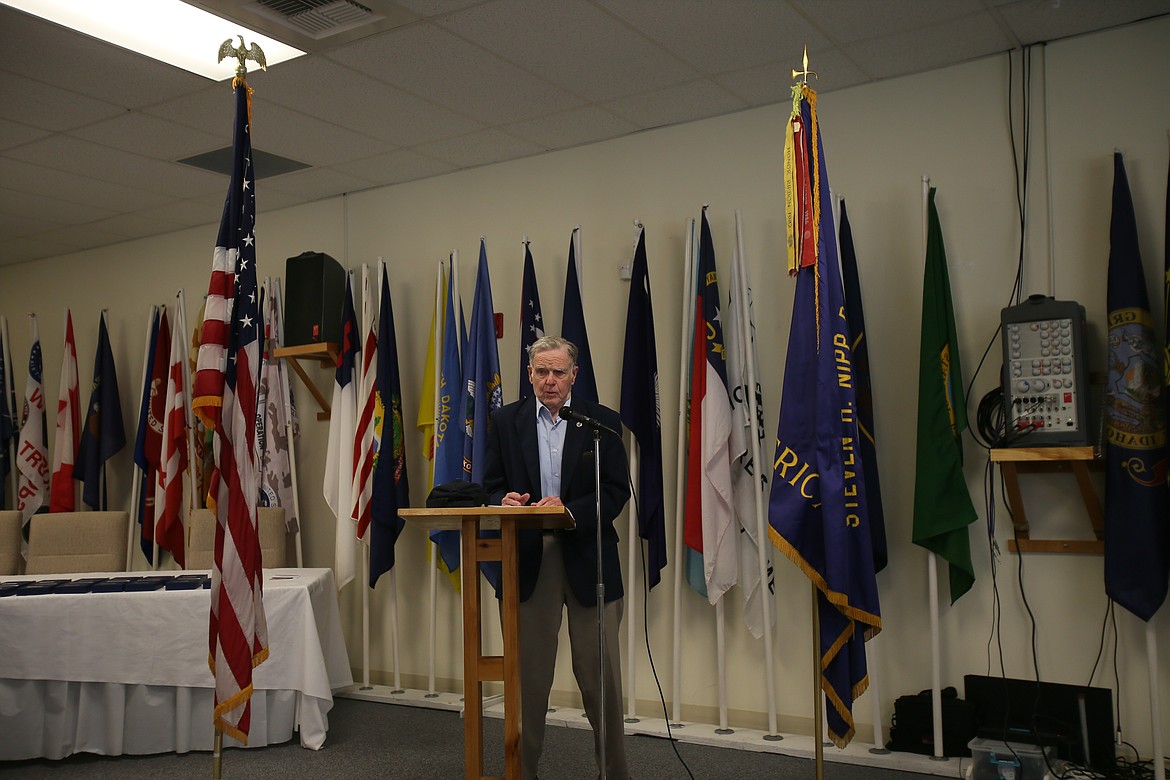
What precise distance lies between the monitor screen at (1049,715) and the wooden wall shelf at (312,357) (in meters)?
3.85

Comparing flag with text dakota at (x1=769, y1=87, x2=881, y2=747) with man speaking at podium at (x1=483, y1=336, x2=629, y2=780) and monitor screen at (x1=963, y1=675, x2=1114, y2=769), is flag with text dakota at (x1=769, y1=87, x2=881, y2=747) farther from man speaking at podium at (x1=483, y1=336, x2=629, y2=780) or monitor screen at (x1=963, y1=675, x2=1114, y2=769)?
monitor screen at (x1=963, y1=675, x2=1114, y2=769)

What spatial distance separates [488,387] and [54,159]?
275cm

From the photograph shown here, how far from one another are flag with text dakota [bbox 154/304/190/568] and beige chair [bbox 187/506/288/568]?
1.00m

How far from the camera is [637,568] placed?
202 inches

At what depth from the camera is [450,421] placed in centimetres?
542

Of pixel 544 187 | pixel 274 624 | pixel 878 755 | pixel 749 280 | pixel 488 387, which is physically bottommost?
pixel 878 755

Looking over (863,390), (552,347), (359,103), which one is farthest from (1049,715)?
(359,103)

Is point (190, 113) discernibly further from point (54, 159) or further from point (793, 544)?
point (793, 544)

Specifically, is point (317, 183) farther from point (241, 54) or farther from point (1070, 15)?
point (1070, 15)

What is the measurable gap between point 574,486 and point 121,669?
237cm

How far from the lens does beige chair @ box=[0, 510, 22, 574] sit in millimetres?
5547

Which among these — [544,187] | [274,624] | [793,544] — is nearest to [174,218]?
[544,187]

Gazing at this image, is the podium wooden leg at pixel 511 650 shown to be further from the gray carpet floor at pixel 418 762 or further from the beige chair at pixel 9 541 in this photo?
the beige chair at pixel 9 541

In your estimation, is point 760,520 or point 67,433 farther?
point 67,433
